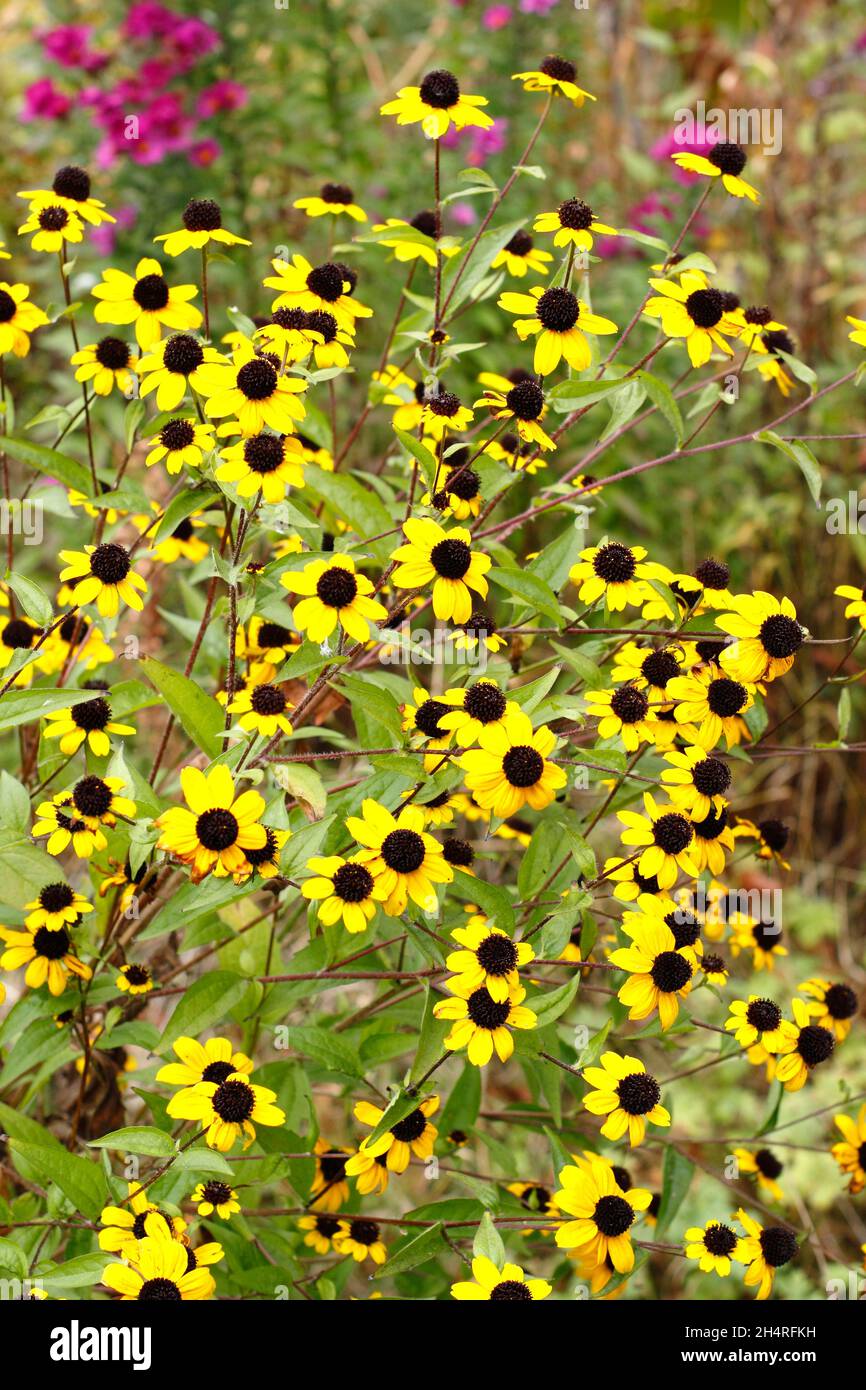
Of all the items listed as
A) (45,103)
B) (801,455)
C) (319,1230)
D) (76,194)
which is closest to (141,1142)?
(319,1230)

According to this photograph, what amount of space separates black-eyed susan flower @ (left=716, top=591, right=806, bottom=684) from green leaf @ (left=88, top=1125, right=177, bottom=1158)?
2.59 feet

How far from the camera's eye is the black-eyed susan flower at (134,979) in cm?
151

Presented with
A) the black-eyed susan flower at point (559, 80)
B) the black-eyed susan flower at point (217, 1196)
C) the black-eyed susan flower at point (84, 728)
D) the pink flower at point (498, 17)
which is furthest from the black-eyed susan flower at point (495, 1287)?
the pink flower at point (498, 17)

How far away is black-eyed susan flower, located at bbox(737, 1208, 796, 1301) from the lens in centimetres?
150

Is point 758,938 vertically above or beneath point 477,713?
beneath

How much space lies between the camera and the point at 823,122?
3.81 meters

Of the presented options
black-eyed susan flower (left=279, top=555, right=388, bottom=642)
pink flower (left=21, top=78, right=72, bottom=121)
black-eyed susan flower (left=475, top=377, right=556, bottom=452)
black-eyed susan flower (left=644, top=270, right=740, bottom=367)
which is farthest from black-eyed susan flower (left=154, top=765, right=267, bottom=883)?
pink flower (left=21, top=78, right=72, bottom=121)

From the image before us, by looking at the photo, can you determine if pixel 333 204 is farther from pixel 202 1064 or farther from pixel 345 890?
pixel 202 1064

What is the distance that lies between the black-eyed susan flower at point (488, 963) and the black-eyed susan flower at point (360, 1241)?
0.42 m

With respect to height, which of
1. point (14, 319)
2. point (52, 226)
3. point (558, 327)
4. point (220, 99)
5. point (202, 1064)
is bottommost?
point (202, 1064)

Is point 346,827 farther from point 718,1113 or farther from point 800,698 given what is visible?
point 800,698

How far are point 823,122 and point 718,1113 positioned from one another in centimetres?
285

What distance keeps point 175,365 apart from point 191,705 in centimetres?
39

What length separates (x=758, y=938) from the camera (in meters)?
1.87
